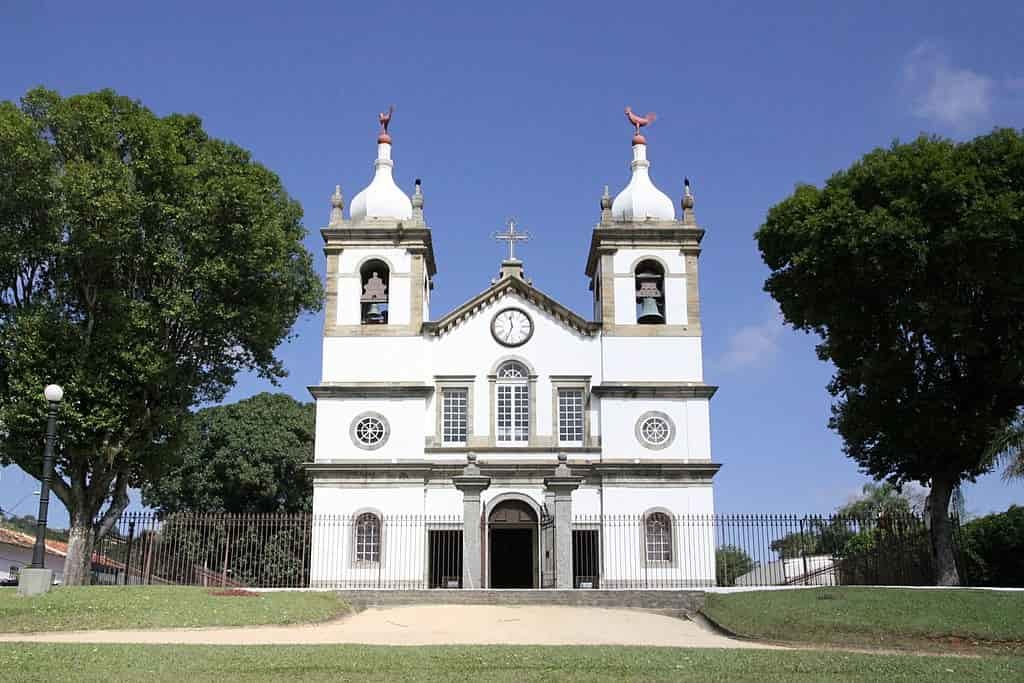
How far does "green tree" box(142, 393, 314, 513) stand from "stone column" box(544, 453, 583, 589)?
17.5 m

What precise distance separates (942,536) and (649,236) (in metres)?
12.1

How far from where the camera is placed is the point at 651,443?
30.1m

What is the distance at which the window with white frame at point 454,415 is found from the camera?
3058 centimetres

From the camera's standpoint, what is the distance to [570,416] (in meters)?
30.7

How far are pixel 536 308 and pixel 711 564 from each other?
8.91 metres

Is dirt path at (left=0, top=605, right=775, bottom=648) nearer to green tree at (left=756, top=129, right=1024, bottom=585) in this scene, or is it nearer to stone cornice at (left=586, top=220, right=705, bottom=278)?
green tree at (left=756, top=129, right=1024, bottom=585)

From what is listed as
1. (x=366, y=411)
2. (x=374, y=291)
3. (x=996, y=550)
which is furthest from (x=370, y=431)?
(x=996, y=550)

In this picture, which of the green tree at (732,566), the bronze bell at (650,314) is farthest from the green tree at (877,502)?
the bronze bell at (650,314)

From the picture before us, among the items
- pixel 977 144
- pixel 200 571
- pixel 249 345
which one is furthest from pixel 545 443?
pixel 977 144

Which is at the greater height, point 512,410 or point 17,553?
point 512,410

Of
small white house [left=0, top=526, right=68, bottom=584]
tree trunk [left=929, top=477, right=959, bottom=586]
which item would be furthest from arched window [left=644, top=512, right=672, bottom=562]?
small white house [left=0, top=526, right=68, bottom=584]

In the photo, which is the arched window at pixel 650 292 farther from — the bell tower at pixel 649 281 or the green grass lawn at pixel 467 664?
the green grass lawn at pixel 467 664

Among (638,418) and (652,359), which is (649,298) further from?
(638,418)

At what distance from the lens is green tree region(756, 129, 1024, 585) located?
75.1 ft
